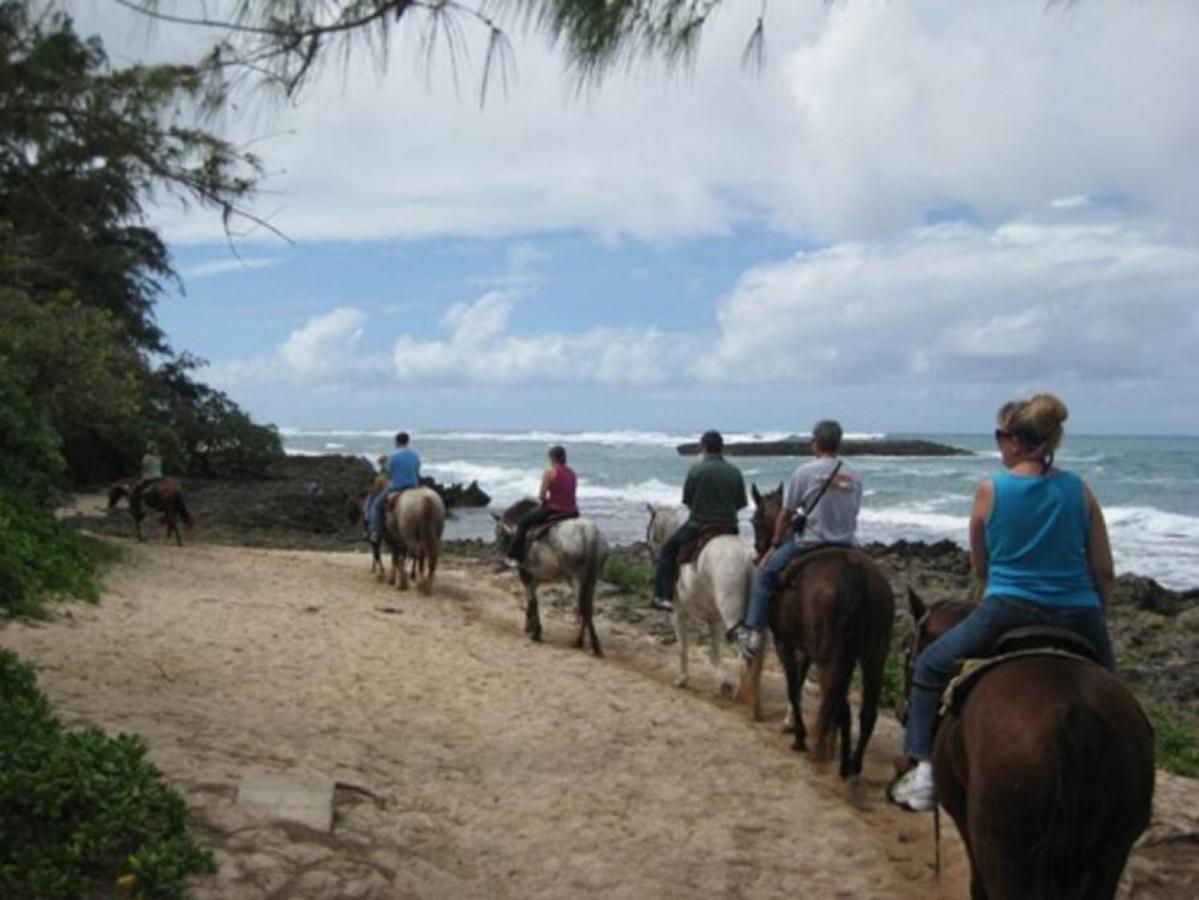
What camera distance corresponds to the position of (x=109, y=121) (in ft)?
14.3

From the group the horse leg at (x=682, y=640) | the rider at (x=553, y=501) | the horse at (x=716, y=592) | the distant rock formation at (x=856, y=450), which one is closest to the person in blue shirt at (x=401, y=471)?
the rider at (x=553, y=501)

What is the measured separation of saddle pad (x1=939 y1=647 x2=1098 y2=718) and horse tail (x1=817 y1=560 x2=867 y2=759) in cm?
272

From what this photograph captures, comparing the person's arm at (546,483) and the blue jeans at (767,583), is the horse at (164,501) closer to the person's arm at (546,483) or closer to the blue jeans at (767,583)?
the person's arm at (546,483)

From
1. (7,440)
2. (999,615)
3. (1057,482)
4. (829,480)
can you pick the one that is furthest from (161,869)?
(7,440)

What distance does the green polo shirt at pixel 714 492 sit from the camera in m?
9.66

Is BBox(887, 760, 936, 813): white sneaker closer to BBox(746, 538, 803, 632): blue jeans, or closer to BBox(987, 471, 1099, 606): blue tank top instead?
BBox(987, 471, 1099, 606): blue tank top

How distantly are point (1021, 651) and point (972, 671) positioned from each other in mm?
190

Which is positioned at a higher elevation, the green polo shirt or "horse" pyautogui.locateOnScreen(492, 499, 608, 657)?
the green polo shirt

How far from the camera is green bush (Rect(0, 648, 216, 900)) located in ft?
12.7

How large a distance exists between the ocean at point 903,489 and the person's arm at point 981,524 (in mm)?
19494

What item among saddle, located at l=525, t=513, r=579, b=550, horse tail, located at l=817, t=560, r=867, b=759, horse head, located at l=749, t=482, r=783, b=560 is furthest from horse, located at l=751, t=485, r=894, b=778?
saddle, located at l=525, t=513, r=579, b=550

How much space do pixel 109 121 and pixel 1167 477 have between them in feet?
175

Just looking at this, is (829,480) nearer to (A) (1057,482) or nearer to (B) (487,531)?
(A) (1057,482)

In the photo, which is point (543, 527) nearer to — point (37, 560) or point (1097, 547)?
point (37, 560)
